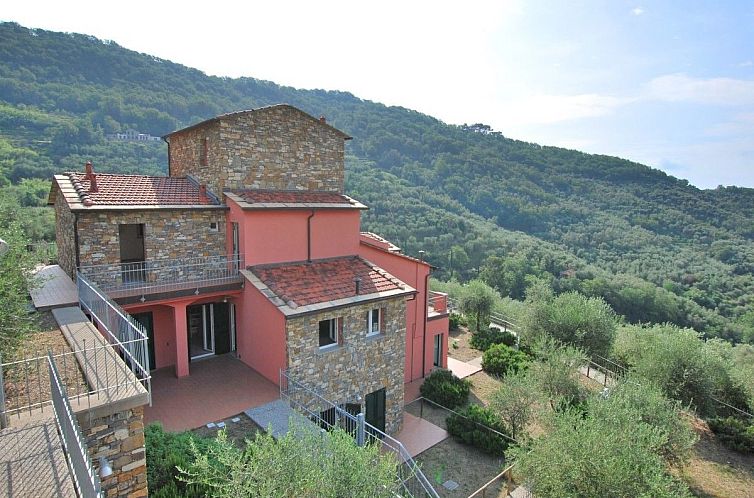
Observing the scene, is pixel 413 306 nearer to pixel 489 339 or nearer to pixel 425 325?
pixel 425 325

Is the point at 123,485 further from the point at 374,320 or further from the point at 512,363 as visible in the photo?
the point at 512,363

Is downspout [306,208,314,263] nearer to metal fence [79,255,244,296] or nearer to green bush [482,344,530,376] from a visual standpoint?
metal fence [79,255,244,296]

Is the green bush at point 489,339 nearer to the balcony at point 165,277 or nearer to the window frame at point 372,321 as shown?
the window frame at point 372,321

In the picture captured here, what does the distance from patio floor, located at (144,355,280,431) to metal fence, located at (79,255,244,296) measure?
278cm

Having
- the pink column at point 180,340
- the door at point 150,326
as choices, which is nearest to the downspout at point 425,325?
the pink column at point 180,340

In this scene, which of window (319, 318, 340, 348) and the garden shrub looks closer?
window (319, 318, 340, 348)

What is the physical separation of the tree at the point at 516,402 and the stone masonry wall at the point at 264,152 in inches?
394

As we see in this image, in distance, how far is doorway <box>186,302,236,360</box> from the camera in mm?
13906

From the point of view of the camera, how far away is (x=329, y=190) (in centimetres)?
1683

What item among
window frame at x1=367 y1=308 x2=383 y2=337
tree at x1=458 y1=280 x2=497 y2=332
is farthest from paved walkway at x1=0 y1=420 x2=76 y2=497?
tree at x1=458 y1=280 x2=497 y2=332

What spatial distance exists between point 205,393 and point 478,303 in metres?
18.3

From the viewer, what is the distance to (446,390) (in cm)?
1611

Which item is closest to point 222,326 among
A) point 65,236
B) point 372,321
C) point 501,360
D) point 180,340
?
point 180,340

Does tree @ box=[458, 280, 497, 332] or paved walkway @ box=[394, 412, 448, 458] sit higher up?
tree @ box=[458, 280, 497, 332]
